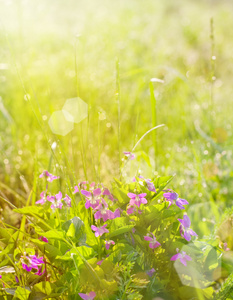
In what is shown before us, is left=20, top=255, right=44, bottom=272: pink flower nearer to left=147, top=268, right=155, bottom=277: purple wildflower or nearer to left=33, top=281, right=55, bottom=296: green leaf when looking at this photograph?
left=33, top=281, right=55, bottom=296: green leaf

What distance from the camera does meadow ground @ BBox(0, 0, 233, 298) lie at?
1.30m

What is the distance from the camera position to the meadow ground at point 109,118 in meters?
1.30

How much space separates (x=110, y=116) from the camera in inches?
91.7

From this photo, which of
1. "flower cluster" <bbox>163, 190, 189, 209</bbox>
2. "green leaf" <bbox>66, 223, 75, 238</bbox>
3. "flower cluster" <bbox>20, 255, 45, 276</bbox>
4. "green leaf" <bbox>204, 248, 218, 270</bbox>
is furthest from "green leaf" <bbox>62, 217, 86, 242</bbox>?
"green leaf" <bbox>204, 248, 218, 270</bbox>

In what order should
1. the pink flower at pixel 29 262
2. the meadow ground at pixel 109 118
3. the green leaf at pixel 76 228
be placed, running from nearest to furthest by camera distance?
1. the pink flower at pixel 29 262
2. the green leaf at pixel 76 228
3. the meadow ground at pixel 109 118

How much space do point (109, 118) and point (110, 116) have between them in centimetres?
53

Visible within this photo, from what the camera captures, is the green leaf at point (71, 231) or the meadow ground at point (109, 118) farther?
the meadow ground at point (109, 118)

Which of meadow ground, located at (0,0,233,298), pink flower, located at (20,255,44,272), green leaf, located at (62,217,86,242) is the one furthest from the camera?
meadow ground, located at (0,0,233,298)

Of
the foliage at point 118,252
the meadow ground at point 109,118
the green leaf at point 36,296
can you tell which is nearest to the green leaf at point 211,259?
the foliage at point 118,252

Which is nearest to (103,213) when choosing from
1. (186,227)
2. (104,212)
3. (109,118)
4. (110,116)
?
(104,212)

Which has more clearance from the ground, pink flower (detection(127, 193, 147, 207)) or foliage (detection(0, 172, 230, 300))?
pink flower (detection(127, 193, 147, 207))

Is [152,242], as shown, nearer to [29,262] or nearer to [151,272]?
[151,272]

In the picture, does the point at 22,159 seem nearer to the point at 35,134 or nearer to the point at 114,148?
the point at 35,134

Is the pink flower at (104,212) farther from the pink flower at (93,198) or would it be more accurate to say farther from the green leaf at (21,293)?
the green leaf at (21,293)
